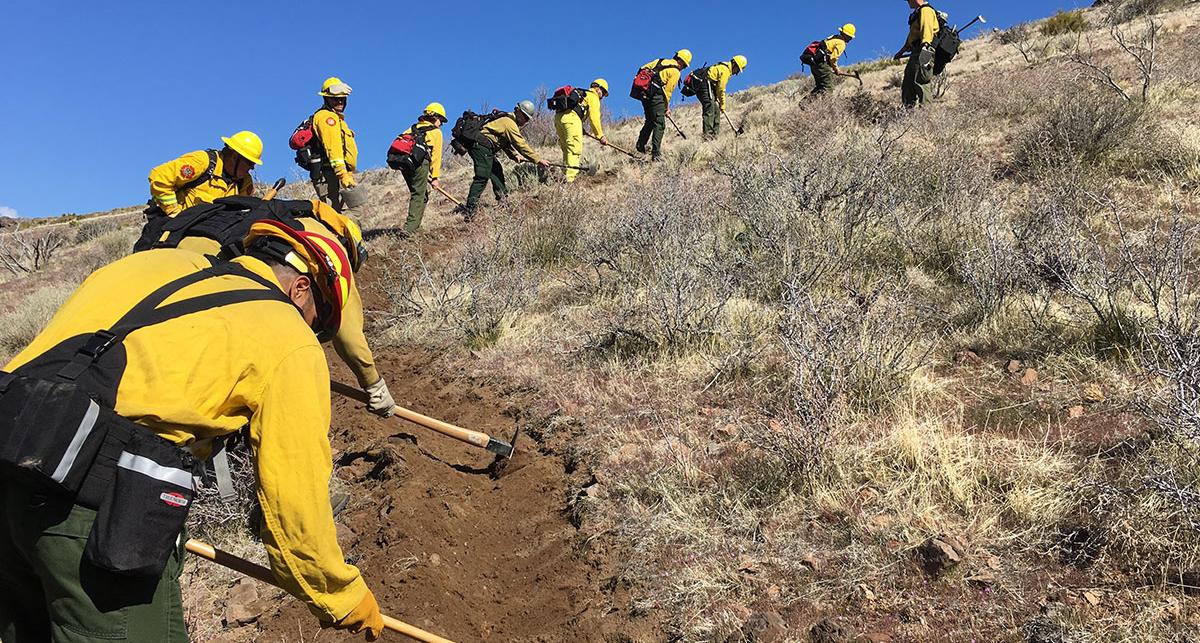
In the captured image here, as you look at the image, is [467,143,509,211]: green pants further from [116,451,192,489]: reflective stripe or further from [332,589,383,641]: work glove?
[116,451,192,489]: reflective stripe

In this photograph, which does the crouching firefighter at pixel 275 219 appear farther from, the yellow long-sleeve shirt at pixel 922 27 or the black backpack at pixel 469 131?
the yellow long-sleeve shirt at pixel 922 27

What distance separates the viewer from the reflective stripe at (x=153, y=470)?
1.58m

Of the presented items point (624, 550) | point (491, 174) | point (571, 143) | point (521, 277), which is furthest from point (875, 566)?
point (571, 143)

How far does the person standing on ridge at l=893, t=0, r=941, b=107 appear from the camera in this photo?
9.69m

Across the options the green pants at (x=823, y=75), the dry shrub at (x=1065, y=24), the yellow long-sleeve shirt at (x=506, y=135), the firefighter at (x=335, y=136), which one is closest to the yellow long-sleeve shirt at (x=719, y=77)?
the green pants at (x=823, y=75)

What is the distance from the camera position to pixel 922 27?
31.9 feet

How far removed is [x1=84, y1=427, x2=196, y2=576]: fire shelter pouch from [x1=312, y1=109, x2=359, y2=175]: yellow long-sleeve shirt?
7.83 metres

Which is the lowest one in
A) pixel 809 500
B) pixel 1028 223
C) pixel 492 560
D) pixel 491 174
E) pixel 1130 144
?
pixel 492 560

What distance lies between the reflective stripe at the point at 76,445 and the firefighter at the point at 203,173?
5.15m

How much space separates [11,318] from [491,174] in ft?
23.7

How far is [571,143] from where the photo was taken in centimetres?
1113

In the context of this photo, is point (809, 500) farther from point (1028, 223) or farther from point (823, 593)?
point (1028, 223)

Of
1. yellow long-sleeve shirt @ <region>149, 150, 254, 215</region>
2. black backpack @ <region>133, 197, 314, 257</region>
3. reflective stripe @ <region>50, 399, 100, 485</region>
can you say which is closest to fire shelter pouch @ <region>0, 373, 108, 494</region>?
reflective stripe @ <region>50, 399, 100, 485</region>

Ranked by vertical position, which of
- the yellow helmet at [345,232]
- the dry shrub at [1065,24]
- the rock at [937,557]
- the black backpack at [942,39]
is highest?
the dry shrub at [1065,24]
